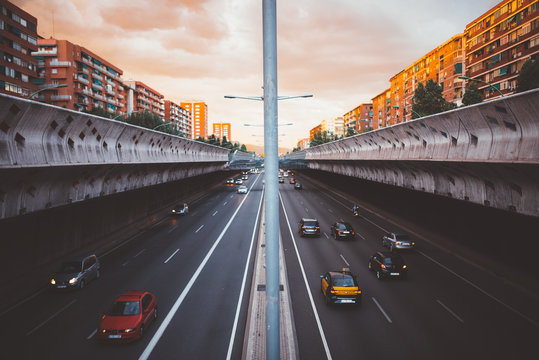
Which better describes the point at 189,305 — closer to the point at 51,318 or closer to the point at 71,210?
the point at 51,318

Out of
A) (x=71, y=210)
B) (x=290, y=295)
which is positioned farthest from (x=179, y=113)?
(x=290, y=295)

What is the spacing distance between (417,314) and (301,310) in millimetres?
4968

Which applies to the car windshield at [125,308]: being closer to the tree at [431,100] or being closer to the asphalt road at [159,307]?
the asphalt road at [159,307]

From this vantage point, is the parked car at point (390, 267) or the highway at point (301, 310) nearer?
the highway at point (301, 310)

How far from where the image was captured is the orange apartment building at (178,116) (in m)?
141

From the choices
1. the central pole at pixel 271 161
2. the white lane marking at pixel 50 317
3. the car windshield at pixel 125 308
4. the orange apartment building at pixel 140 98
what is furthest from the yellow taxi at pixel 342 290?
the orange apartment building at pixel 140 98

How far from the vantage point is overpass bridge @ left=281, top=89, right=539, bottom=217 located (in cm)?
978

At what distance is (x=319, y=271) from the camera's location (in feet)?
56.4

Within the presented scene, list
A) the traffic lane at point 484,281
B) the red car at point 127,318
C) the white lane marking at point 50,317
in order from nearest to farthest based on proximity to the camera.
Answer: the red car at point 127,318, the white lane marking at point 50,317, the traffic lane at point 484,281

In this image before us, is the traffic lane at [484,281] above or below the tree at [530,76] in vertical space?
below

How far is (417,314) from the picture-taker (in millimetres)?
12172

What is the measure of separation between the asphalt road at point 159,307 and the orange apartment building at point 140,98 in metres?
78.8

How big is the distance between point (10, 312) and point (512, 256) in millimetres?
25759

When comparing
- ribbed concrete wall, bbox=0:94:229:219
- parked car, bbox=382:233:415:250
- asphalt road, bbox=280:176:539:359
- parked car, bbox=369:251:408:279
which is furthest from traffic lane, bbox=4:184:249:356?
parked car, bbox=382:233:415:250
